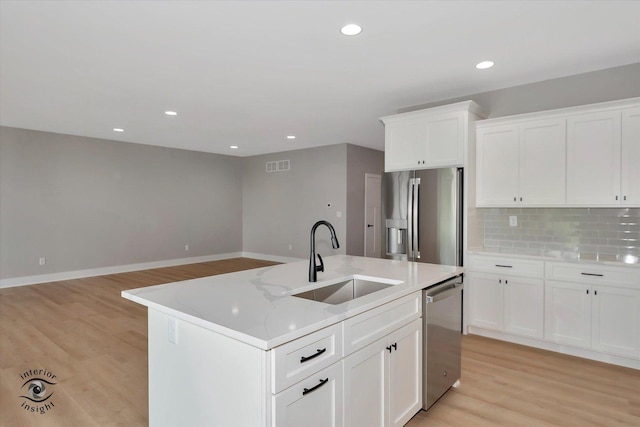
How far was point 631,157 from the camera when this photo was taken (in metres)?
3.05

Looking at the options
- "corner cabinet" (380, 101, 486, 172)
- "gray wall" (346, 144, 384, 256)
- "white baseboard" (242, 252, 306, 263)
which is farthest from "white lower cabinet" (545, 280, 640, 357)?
"white baseboard" (242, 252, 306, 263)

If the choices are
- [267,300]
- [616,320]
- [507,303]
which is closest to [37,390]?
[267,300]

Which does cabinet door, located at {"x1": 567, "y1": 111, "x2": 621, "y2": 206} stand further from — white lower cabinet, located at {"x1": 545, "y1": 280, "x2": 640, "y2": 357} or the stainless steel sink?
the stainless steel sink

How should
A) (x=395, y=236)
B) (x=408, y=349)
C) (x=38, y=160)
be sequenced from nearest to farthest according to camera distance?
(x=408, y=349) → (x=395, y=236) → (x=38, y=160)

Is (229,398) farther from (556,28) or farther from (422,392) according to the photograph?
(556,28)

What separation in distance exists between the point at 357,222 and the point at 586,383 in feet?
16.6

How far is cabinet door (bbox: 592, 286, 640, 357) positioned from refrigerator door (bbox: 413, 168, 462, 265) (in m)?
1.22

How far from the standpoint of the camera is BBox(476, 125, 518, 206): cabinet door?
3.66 metres

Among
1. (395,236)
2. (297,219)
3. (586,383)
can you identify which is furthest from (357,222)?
(586,383)

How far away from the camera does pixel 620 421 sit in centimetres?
223

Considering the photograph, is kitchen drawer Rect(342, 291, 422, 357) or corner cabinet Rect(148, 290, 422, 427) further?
kitchen drawer Rect(342, 291, 422, 357)

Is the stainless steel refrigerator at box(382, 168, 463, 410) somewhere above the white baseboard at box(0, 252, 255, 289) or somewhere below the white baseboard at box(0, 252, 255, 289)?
above

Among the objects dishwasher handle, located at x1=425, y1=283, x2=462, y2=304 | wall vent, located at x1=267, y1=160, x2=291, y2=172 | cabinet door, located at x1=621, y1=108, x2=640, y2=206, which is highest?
wall vent, located at x1=267, y1=160, x2=291, y2=172

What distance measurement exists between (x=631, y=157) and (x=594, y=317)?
56.3 inches
